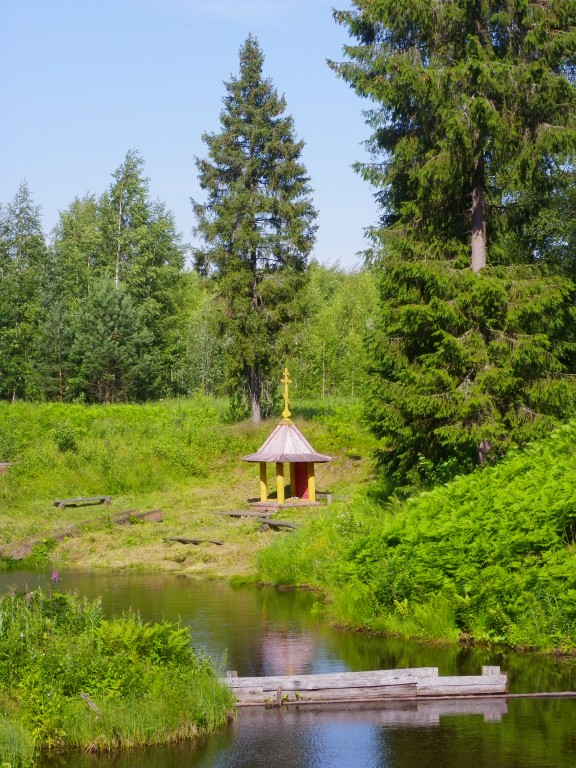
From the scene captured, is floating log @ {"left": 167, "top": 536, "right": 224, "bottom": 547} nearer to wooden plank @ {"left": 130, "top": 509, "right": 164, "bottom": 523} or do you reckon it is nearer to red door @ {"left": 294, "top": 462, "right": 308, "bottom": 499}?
wooden plank @ {"left": 130, "top": 509, "right": 164, "bottom": 523}

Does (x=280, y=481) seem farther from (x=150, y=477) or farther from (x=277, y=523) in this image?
(x=150, y=477)

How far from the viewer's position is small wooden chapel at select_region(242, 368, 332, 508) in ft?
102

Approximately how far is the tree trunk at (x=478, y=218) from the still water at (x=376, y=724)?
393 inches

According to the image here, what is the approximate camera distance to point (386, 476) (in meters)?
26.5

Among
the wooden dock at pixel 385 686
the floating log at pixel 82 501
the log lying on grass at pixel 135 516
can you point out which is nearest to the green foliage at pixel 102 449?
the floating log at pixel 82 501

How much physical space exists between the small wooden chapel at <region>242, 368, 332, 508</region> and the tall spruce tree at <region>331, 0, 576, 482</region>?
5.90 metres

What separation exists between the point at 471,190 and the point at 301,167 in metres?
18.1

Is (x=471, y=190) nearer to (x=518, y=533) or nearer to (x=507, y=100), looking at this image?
(x=507, y=100)

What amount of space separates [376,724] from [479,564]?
4.68 meters

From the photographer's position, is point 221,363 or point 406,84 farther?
point 221,363

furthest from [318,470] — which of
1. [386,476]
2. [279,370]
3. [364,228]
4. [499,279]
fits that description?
[499,279]

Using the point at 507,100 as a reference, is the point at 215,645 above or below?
below

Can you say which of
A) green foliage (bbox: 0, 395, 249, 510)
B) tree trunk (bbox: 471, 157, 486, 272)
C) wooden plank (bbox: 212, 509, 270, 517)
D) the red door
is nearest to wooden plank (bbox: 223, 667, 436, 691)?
tree trunk (bbox: 471, 157, 486, 272)

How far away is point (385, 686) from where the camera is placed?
41.9ft
